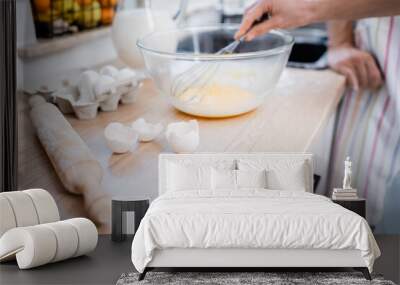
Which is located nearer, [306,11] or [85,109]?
[306,11]

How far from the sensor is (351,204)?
13.2 ft

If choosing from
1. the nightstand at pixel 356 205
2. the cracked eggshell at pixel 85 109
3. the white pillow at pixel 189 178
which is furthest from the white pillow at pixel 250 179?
the cracked eggshell at pixel 85 109

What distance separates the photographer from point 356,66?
4.23 m

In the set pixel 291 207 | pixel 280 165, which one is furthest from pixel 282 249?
pixel 280 165

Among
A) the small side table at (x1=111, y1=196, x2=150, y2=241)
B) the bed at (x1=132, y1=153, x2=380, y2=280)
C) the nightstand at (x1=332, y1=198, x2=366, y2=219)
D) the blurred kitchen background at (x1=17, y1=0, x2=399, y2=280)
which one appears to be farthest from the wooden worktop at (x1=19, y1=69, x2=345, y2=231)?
the bed at (x1=132, y1=153, x2=380, y2=280)

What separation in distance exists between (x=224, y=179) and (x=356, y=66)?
3.03 ft

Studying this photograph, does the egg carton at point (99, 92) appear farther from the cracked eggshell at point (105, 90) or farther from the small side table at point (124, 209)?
the small side table at point (124, 209)

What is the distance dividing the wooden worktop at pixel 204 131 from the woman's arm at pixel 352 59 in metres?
0.08

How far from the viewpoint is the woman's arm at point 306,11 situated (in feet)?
13.1

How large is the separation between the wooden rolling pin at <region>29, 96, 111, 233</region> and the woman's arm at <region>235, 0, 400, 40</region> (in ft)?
3.21

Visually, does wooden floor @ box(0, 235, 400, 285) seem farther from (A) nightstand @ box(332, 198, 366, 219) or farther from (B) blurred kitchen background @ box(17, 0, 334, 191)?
(B) blurred kitchen background @ box(17, 0, 334, 191)

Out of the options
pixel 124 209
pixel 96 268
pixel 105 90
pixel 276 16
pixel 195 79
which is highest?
pixel 276 16

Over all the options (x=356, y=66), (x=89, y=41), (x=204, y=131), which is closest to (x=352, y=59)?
(x=356, y=66)

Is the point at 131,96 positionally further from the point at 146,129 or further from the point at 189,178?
the point at 189,178
